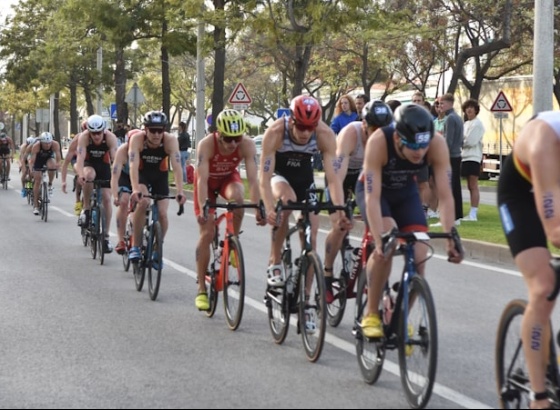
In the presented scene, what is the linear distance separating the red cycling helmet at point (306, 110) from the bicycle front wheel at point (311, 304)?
1.09 meters

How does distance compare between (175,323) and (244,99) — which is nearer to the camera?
(175,323)

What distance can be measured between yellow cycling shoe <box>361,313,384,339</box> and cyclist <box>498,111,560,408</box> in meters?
1.38

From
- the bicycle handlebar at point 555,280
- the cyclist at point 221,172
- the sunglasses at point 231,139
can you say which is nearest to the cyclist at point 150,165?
the cyclist at point 221,172

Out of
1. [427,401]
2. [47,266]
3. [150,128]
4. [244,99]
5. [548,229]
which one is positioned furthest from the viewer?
[244,99]

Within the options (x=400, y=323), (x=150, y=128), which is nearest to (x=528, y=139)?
(x=400, y=323)

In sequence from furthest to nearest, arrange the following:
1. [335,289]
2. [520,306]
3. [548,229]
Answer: [335,289] → [520,306] → [548,229]

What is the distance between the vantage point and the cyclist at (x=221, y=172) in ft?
30.7

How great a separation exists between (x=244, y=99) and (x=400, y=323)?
24.1m

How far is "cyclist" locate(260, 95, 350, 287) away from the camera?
847cm

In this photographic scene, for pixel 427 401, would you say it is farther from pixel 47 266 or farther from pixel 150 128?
pixel 47 266

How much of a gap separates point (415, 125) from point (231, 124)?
2.99m

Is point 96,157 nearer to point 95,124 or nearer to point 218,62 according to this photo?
point 95,124

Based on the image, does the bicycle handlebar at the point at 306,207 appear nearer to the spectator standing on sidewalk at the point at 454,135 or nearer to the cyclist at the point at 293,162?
the cyclist at the point at 293,162

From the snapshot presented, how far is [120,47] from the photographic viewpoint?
38.1 meters
